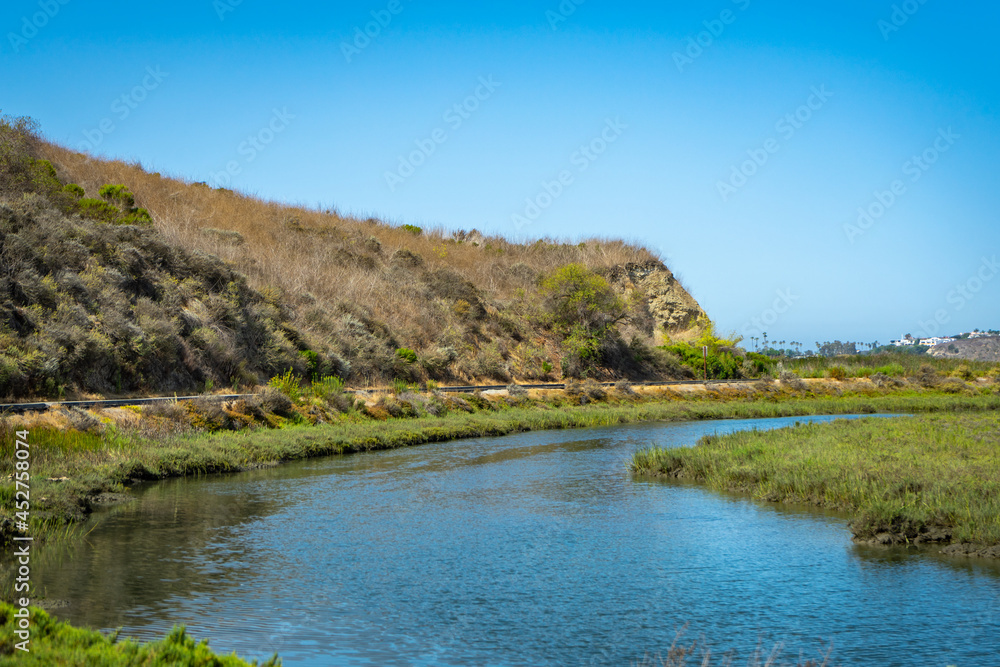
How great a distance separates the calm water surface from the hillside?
571 inches

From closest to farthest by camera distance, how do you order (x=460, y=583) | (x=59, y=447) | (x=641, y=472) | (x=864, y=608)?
(x=864, y=608), (x=460, y=583), (x=59, y=447), (x=641, y=472)

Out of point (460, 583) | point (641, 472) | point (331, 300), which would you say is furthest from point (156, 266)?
point (460, 583)

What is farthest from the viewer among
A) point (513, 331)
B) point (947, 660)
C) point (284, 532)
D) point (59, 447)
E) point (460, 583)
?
point (513, 331)

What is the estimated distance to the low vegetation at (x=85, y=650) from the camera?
6160 mm

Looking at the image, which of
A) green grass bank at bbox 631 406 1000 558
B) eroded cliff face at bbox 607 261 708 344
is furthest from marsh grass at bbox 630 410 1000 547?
eroded cliff face at bbox 607 261 708 344

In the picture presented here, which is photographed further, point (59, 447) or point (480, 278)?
point (480, 278)

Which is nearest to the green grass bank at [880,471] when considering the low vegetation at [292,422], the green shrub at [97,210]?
the low vegetation at [292,422]

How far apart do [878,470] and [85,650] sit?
15.3m

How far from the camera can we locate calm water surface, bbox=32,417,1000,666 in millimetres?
8516

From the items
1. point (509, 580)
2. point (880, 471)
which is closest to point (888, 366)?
point (880, 471)

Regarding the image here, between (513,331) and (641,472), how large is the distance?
1557 inches

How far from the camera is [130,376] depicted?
1171 inches

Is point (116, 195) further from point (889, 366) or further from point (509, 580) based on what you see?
point (889, 366)

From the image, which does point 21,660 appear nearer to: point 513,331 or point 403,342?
point 403,342
